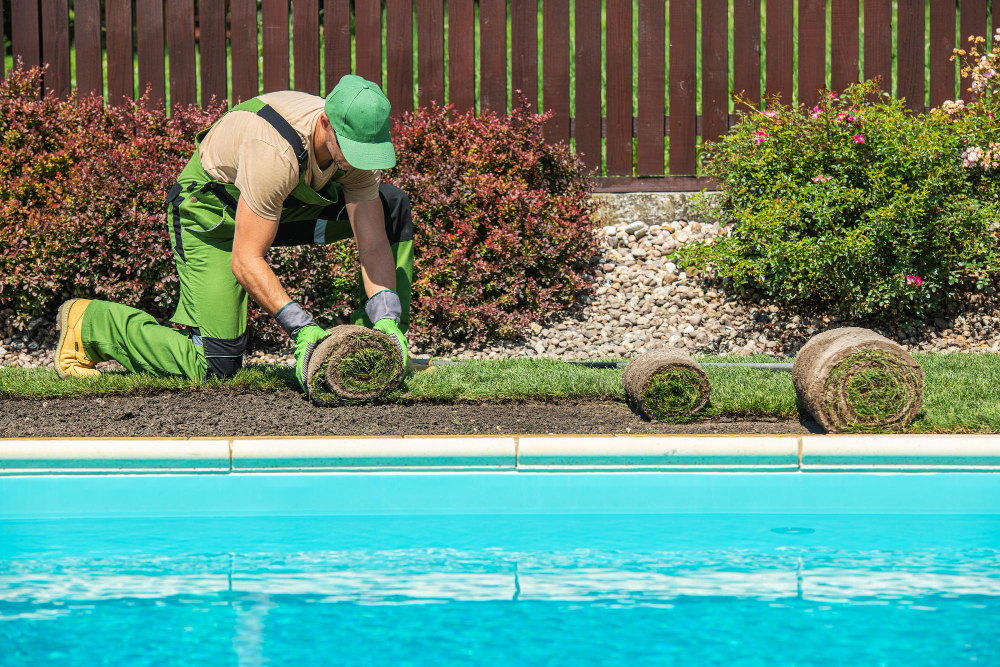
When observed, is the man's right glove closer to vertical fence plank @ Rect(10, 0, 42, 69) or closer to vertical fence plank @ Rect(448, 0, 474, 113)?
vertical fence plank @ Rect(448, 0, 474, 113)

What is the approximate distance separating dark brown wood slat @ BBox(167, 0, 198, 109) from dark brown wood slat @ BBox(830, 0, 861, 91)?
15.7 ft

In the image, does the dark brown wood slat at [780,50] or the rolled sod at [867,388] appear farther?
the dark brown wood slat at [780,50]

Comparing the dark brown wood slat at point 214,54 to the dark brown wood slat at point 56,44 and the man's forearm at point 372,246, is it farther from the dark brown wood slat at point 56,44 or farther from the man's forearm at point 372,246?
the man's forearm at point 372,246

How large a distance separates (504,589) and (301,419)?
163 cm

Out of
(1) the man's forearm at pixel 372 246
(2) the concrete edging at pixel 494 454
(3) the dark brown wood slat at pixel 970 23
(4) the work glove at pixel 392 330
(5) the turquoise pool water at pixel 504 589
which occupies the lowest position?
(5) the turquoise pool water at pixel 504 589

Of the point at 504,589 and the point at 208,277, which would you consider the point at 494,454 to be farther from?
the point at 208,277

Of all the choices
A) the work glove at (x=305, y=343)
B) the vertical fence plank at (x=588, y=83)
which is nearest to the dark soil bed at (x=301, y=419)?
the work glove at (x=305, y=343)

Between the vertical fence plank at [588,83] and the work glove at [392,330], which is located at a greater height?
the vertical fence plank at [588,83]

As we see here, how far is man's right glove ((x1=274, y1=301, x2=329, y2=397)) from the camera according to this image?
439cm

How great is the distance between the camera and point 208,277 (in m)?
4.86

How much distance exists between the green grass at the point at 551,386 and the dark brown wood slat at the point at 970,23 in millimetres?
3050

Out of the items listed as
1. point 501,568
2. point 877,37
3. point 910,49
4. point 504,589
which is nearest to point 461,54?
point 877,37

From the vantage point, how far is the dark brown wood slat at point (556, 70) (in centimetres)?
752

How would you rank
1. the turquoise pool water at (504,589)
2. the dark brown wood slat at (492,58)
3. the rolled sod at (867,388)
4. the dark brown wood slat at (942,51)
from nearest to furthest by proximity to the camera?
the turquoise pool water at (504,589)
the rolled sod at (867,388)
the dark brown wood slat at (492,58)
the dark brown wood slat at (942,51)
